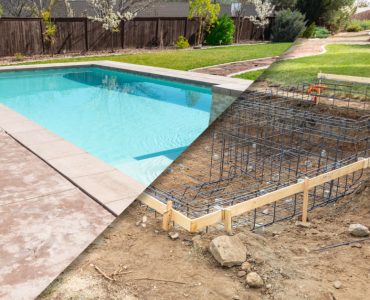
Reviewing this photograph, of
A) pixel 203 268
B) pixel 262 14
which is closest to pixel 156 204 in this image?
pixel 203 268

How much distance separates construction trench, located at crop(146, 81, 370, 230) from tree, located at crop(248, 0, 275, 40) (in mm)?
16855

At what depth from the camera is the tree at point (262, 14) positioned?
25234mm

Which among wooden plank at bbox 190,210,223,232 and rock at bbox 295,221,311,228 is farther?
rock at bbox 295,221,311,228

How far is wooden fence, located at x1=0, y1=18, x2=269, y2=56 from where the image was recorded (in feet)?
60.3

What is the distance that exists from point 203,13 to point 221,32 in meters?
1.53

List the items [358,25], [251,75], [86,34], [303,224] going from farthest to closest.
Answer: [86,34] < [358,25] < [251,75] < [303,224]

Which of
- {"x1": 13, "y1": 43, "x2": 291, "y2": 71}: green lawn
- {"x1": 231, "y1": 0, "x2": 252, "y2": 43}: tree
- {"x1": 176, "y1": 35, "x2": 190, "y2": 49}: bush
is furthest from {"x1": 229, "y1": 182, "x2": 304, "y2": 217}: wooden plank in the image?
{"x1": 231, "y1": 0, "x2": 252, "y2": 43}: tree

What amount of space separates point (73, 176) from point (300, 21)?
19.5 metres

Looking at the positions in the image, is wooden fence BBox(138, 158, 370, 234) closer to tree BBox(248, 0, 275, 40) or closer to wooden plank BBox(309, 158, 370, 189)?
wooden plank BBox(309, 158, 370, 189)

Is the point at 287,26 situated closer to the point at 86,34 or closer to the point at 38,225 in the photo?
the point at 86,34

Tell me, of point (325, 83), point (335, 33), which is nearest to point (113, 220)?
point (325, 83)

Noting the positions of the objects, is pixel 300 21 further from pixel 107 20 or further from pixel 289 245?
pixel 289 245

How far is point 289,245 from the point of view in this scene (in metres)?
3.63

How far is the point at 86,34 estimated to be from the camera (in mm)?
20641
